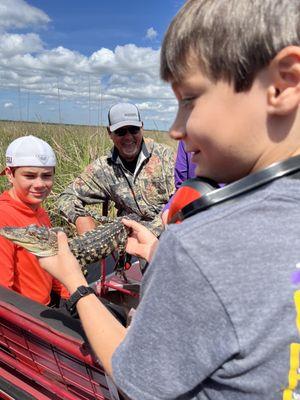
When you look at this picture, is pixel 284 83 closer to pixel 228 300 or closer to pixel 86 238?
pixel 228 300

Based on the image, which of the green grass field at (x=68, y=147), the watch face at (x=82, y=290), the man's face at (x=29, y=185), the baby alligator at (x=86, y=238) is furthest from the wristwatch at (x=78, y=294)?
the green grass field at (x=68, y=147)

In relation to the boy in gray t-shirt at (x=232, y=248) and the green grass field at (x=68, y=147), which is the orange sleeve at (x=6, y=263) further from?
the green grass field at (x=68, y=147)

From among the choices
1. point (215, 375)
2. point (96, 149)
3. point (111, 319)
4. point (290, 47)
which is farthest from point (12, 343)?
point (96, 149)

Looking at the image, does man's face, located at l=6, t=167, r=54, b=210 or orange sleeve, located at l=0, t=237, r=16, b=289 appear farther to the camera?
man's face, located at l=6, t=167, r=54, b=210

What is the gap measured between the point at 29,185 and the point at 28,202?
136mm

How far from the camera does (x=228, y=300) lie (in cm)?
86

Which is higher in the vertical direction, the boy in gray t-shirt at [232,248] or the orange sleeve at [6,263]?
the boy in gray t-shirt at [232,248]

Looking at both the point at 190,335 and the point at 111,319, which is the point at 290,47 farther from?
the point at 111,319

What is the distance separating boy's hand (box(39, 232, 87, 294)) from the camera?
1.51m

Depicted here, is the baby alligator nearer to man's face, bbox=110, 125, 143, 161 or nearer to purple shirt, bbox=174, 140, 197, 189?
purple shirt, bbox=174, 140, 197, 189

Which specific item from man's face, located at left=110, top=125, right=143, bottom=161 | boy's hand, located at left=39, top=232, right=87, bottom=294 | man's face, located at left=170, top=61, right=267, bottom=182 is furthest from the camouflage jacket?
man's face, located at left=170, top=61, right=267, bottom=182

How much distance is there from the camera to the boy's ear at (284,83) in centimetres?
89

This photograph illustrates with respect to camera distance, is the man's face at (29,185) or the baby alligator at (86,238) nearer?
the baby alligator at (86,238)

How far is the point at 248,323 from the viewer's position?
2.85ft
